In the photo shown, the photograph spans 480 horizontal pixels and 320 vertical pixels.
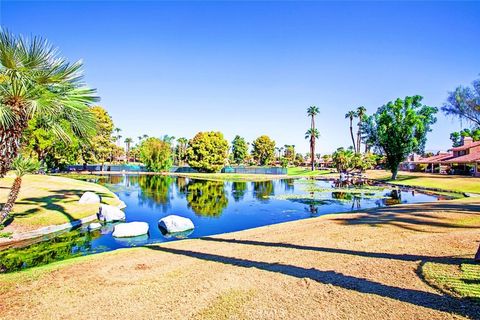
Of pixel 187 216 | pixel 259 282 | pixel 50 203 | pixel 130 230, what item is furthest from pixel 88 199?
pixel 259 282

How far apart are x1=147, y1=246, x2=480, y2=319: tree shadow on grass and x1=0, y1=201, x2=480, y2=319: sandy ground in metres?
0.02

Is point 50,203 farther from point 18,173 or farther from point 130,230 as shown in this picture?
point 18,173

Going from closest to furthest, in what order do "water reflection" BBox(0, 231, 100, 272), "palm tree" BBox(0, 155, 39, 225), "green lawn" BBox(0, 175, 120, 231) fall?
"palm tree" BBox(0, 155, 39, 225) → "water reflection" BBox(0, 231, 100, 272) → "green lawn" BBox(0, 175, 120, 231)

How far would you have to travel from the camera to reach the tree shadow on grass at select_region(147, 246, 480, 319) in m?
5.35

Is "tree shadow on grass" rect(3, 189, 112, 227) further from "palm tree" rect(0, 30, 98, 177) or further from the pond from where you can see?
"palm tree" rect(0, 30, 98, 177)

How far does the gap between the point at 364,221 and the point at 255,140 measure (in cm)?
10098

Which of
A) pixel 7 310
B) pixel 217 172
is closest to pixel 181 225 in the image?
pixel 7 310

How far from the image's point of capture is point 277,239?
1159 cm

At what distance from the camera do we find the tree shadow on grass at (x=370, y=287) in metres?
5.35

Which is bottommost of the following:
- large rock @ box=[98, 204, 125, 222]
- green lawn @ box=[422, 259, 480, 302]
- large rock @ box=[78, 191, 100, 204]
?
large rock @ box=[98, 204, 125, 222]

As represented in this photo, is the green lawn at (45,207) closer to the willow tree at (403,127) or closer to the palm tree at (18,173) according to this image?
the palm tree at (18,173)

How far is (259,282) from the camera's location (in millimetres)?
6973

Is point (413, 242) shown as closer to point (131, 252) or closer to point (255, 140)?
point (131, 252)

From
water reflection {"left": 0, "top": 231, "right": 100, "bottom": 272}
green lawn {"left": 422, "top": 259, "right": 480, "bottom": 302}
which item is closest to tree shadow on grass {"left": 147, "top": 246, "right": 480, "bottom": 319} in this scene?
green lawn {"left": 422, "top": 259, "right": 480, "bottom": 302}
